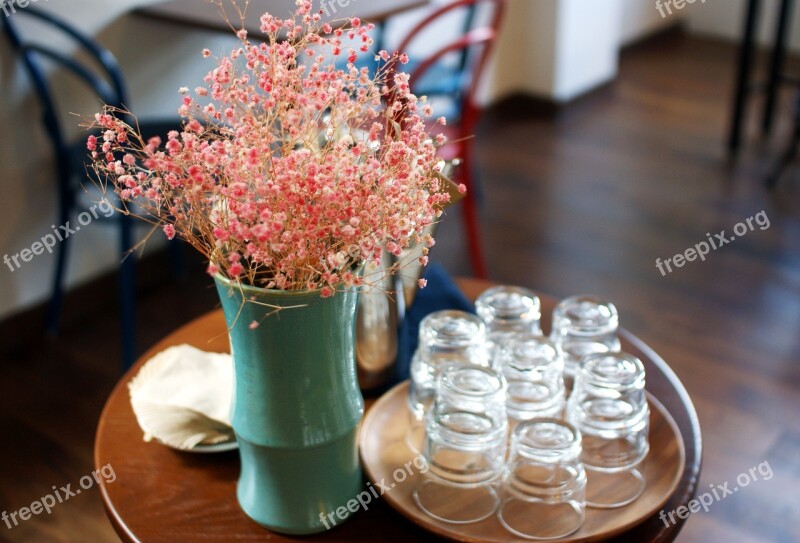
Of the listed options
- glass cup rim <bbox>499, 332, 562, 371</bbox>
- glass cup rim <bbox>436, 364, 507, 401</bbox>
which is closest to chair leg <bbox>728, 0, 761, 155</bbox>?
glass cup rim <bbox>499, 332, 562, 371</bbox>

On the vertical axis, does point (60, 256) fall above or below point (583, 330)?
below

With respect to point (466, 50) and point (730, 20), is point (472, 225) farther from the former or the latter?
point (730, 20)

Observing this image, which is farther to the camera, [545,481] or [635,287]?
[635,287]

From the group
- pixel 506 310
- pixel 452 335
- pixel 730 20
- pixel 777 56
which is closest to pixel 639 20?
pixel 730 20

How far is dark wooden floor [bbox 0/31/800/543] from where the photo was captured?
206 cm

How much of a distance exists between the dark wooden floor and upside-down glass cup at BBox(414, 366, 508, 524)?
0.97 m

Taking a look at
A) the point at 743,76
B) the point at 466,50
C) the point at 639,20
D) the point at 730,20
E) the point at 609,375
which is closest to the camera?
the point at 609,375

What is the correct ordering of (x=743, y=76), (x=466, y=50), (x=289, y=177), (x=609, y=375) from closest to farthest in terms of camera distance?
(x=289, y=177), (x=609, y=375), (x=466, y=50), (x=743, y=76)

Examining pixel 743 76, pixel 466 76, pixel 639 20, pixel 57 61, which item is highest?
pixel 57 61

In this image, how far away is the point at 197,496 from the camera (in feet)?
3.72

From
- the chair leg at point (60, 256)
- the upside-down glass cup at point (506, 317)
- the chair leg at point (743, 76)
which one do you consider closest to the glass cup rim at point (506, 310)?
the upside-down glass cup at point (506, 317)

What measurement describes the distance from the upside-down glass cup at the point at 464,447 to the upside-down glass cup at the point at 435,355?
0.27 ft

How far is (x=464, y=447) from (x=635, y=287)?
1.79m

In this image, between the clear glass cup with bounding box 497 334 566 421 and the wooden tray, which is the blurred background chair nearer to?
the wooden tray
